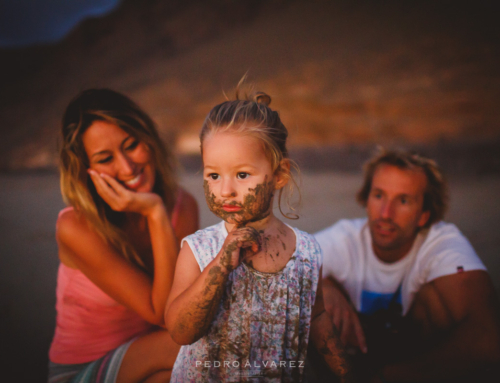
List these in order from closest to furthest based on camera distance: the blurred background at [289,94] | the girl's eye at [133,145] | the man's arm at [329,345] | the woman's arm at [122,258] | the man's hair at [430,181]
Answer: the man's arm at [329,345] < the woman's arm at [122,258] < the girl's eye at [133,145] < the man's hair at [430,181] < the blurred background at [289,94]

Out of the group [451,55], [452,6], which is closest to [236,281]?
[451,55]

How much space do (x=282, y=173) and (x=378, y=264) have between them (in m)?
1.63

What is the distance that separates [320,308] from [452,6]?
72.8 ft

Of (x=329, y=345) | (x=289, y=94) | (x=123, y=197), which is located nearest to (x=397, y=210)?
(x=329, y=345)

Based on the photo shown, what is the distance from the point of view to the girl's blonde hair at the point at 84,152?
6.25 feet

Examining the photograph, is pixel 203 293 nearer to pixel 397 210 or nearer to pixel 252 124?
pixel 252 124

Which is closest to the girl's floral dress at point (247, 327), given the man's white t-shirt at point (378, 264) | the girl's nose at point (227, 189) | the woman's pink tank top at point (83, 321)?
the girl's nose at point (227, 189)

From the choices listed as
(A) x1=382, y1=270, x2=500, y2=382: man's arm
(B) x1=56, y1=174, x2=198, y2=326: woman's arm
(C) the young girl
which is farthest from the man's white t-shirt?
(B) x1=56, y1=174, x2=198, y2=326: woman's arm

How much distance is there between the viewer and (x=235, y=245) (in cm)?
117

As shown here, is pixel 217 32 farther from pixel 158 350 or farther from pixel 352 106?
pixel 158 350

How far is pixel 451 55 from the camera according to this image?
47.1ft

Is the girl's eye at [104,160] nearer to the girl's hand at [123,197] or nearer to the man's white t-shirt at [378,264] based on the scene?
the girl's hand at [123,197]

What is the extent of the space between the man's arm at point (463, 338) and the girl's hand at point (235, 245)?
1.59 meters

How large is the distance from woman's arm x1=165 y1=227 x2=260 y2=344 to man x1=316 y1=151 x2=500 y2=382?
4.08 feet
